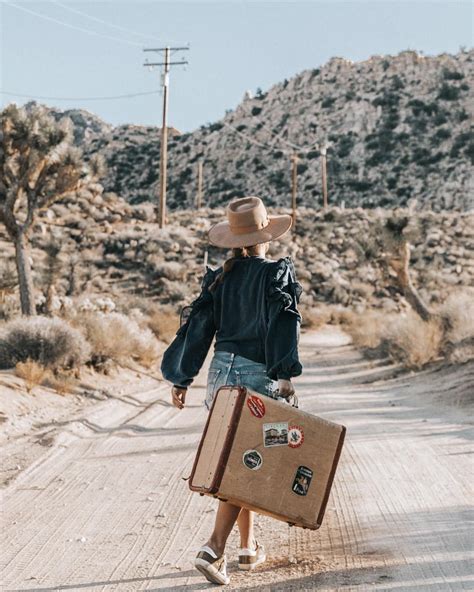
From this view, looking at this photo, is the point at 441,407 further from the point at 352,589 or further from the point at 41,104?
the point at 41,104

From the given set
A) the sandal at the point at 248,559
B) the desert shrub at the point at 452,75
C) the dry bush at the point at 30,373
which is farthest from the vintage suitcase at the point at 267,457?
the desert shrub at the point at 452,75

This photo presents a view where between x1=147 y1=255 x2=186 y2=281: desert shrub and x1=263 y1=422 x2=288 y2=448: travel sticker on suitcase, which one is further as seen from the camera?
x1=147 y1=255 x2=186 y2=281: desert shrub

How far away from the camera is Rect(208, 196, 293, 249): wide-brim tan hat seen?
5.00 meters

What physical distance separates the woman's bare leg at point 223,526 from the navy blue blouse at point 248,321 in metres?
0.77

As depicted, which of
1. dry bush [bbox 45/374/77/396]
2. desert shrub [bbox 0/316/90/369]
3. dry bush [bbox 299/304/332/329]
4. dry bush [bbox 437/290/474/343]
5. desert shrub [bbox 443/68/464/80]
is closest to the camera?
dry bush [bbox 45/374/77/396]

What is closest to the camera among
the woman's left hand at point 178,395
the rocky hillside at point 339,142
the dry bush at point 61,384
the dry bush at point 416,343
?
the woman's left hand at point 178,395

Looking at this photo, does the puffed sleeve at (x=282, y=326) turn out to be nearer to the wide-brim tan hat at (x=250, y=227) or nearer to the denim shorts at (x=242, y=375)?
the denim shorts at (x=242, y=375)

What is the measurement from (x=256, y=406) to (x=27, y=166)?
16553mm

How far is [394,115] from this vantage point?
73.7 meters

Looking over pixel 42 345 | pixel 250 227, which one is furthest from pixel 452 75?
pixel 250 227

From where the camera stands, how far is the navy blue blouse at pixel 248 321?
467 centimetres

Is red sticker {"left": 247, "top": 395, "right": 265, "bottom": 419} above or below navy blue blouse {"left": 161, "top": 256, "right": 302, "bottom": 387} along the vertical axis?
below

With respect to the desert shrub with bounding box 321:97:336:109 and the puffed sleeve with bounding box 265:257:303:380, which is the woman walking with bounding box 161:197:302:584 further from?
the desert shrub with bounding box 321:97:336:109

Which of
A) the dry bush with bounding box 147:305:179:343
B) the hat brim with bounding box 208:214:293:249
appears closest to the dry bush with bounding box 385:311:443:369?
the dry bush with bounding box 147:305:179:343
